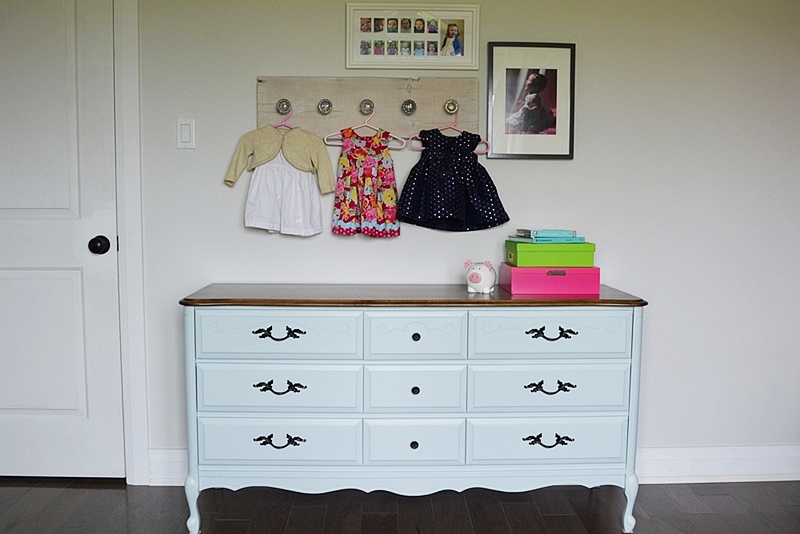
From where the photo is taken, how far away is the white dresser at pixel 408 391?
200 cm

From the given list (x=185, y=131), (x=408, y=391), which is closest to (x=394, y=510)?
(x=408, y=391)

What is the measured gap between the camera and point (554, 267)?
2.17 m

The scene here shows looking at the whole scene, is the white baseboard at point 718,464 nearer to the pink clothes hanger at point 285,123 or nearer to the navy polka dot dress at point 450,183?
the navy polka dot dress at point 450,183

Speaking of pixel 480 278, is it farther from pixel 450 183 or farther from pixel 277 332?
pixel 277 332

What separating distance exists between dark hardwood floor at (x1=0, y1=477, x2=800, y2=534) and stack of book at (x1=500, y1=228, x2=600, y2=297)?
32.0 inches

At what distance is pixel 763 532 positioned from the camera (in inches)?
81.6

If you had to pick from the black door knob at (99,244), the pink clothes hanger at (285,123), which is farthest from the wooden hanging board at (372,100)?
the black door knob at (99,244)

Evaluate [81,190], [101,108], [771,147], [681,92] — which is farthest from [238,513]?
[771,147]

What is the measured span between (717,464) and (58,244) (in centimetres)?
279

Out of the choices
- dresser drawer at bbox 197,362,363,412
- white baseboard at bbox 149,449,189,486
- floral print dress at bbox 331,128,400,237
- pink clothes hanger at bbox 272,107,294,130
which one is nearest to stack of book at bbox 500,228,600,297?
floral print dress at bbox 331,128,400,237

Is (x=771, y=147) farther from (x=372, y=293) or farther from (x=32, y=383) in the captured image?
(x=32, y=383)

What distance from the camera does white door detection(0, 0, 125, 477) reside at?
230cm

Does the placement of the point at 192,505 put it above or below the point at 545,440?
below

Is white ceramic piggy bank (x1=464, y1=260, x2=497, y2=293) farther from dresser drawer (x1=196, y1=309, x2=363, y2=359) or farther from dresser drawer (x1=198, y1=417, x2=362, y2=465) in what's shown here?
dresser drawer (x1=198, y1=417, x2=362, y2=465)
